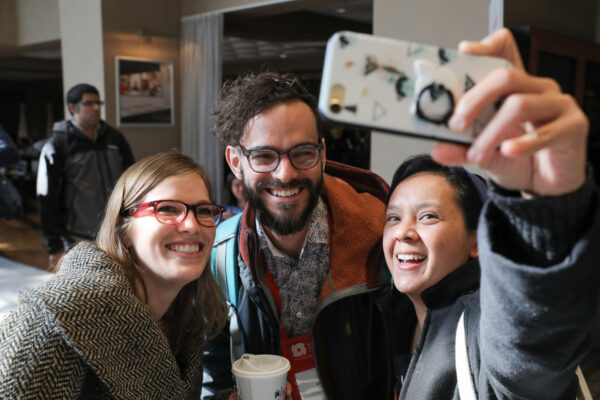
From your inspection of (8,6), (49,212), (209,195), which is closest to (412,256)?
(209,195)

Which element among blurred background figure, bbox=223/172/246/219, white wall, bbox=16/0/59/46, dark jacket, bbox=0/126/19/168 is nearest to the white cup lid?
blurred background figure, bbox=223/172/246/219

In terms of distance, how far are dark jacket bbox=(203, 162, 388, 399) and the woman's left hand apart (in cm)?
92

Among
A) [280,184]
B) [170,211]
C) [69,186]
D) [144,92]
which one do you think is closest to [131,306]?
[170,211]

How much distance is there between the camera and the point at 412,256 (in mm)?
1229

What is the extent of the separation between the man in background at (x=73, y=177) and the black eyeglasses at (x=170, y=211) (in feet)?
8.45

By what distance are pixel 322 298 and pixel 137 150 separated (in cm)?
533

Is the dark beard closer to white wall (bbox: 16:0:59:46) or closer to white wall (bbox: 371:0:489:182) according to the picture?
white wall (bbox: 371:0:489:182)

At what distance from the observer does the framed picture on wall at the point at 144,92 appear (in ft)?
20.4

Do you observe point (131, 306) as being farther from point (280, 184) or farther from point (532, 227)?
point (532, 227)

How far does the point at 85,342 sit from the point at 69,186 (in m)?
3.00

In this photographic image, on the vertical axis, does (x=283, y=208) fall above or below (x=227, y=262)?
above

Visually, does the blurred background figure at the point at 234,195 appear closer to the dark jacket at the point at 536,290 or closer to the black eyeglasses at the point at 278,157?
the black eyeglasses at the point at 278,157

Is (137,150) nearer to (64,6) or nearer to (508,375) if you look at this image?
(64,6)

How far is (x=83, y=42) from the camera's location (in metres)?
6.40
